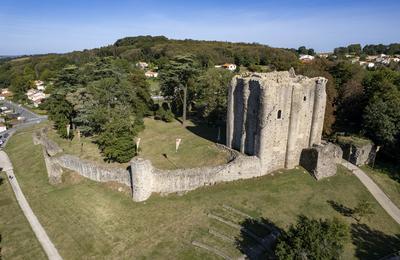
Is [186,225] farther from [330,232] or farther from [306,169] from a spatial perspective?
[306,169]

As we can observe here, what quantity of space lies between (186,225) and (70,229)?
9.52 meters

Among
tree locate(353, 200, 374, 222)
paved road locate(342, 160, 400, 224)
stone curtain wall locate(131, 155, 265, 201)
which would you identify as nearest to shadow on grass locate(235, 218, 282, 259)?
stone curtain wall locate(131, 155, 265, 201)

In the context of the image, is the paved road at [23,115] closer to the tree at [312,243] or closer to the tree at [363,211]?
the tree at [312,243]

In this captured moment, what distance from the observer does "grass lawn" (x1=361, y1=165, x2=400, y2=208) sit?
2709cm


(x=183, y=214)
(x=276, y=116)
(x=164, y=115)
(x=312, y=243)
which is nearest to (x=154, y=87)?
(x=164, y=115)


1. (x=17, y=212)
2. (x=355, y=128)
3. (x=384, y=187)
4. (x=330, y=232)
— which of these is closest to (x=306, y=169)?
(x=384, y=187)

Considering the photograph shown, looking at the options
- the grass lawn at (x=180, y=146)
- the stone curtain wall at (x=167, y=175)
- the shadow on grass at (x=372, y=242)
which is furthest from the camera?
the grass lawn at (x=180, y=146)

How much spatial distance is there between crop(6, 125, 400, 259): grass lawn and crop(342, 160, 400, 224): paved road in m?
0.67

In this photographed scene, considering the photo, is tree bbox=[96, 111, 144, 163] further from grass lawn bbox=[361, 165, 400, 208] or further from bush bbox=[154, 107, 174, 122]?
grass lawn bbox=[361, 165, 400, 208]

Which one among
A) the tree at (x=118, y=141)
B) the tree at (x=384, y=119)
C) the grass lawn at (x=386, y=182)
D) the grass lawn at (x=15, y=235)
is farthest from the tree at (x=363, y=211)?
the grass lawn at (x=15, y=235)

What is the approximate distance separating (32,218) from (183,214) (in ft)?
44.6

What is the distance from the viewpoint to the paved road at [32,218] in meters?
21.8

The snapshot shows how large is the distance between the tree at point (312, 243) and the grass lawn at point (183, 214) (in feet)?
11.3

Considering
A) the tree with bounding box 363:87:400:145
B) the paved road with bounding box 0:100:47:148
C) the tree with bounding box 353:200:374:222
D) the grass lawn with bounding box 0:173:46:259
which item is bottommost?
the paved road with bounding box 0:100:47:148
